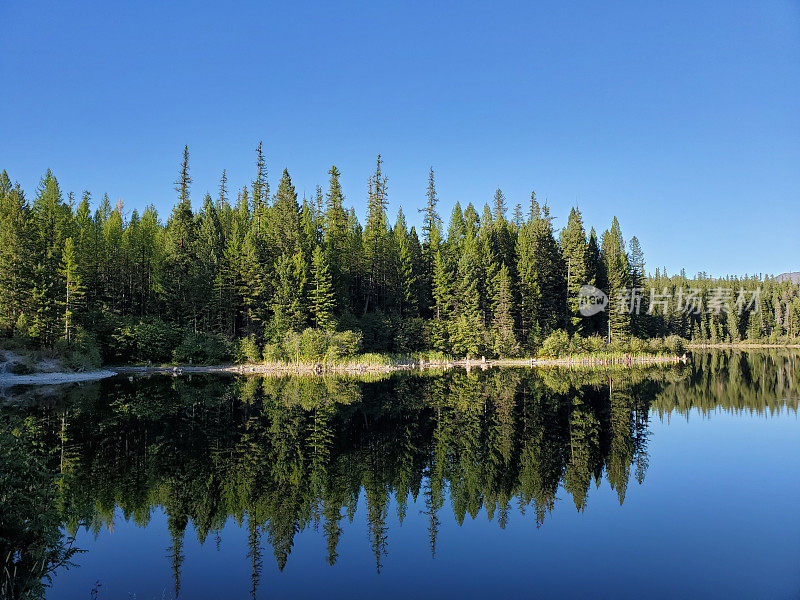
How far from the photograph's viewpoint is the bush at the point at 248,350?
163ft

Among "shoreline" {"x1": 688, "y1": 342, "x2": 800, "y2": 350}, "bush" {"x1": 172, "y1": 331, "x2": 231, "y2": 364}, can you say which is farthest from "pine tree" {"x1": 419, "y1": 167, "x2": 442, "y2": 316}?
"shoreline" {"x1": 688, "y1": 342, "x2": 800, "y2": 350}

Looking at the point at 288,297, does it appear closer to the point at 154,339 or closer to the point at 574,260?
the point at 154,339

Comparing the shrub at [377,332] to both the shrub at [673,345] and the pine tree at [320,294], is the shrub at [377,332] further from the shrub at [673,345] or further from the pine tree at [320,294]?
the shrub at [673,345]

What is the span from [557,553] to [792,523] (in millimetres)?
6331

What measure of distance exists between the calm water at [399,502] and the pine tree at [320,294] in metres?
25.9

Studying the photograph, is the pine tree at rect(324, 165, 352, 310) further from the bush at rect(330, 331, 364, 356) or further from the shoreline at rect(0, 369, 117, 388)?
the shoreline at rect(0, 369, 117, 388)

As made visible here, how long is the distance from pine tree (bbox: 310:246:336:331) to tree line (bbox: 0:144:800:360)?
0.17 meters

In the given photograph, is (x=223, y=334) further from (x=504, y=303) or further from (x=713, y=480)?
(x=713, y=480)

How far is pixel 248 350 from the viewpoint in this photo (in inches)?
1948

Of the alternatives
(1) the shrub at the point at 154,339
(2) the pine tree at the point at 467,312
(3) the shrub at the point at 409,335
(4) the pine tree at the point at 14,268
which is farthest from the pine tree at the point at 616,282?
(4) the pine tree at the point at 14,268

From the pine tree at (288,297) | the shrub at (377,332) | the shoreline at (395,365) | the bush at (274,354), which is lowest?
the shoreline at (395,365)

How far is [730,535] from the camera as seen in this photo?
11.2 metres

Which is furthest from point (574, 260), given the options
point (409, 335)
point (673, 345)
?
point (409, 335)

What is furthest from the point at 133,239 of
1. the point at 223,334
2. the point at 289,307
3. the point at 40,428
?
the point at 40,428
